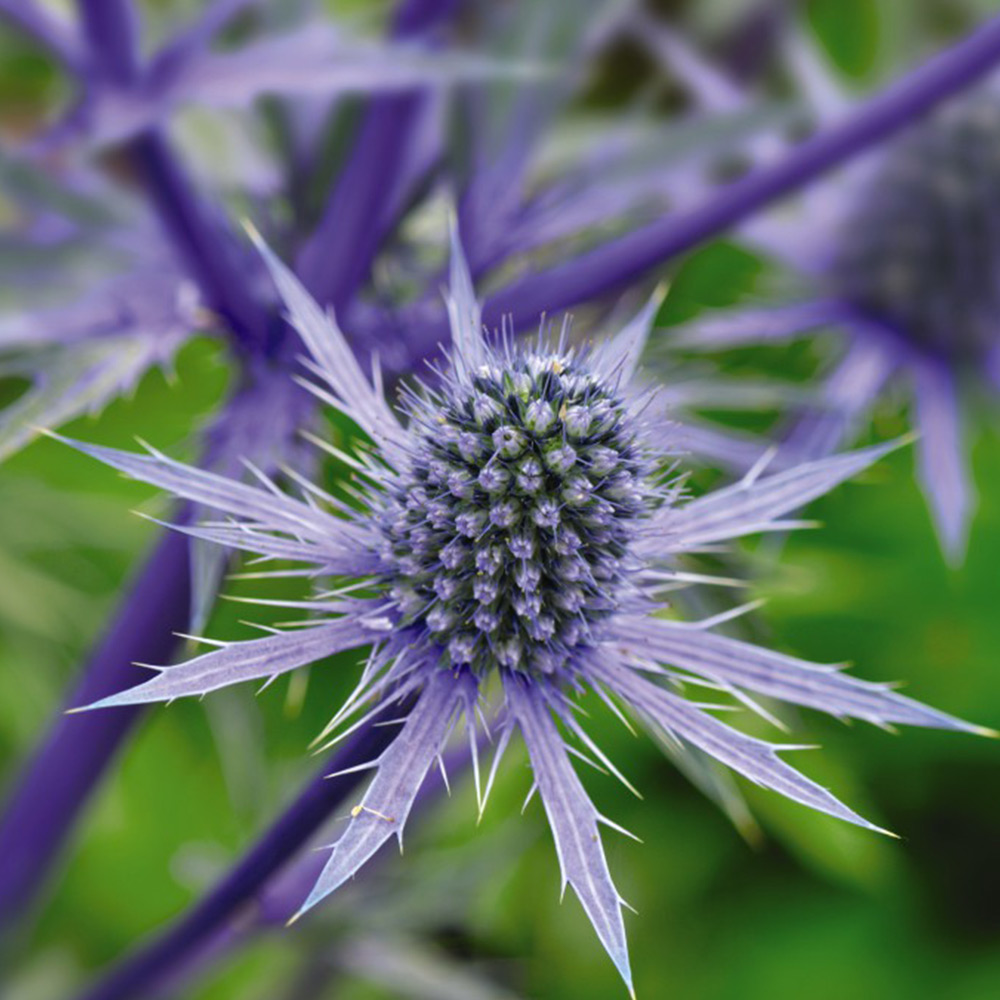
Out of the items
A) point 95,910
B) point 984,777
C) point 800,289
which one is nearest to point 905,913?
point 984,777

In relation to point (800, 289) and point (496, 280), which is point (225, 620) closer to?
point (496, 280)

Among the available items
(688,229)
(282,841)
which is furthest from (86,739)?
(688,229)

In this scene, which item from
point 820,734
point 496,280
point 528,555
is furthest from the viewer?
point 820,734

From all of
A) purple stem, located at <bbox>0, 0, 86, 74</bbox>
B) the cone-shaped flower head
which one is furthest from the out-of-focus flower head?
purple stem, located at <bbox>0, 0, 86, 74</bbox>

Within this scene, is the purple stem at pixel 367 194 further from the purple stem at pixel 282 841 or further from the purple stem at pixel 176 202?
the purple stem at pixel 282 841

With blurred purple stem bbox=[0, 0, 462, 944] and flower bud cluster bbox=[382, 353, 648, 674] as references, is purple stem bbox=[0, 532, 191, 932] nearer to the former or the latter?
blurred purple stem bbox=[0, 0, 462, 944]

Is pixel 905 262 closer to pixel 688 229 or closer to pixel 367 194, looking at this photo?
pixel 688 229

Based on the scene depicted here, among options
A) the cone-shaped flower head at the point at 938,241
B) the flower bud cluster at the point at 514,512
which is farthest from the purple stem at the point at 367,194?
the cone-shaped flower head at the point at 938,241
